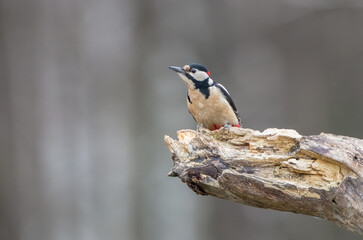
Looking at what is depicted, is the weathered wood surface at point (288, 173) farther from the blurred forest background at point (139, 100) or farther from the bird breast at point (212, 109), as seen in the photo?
the blurred forest background at point (139, 100)

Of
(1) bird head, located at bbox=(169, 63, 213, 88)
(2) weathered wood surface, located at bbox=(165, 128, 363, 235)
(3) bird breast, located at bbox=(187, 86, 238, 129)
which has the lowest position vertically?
(2) weathered wood surface, located at bbox=(165, 128, 363, 235)

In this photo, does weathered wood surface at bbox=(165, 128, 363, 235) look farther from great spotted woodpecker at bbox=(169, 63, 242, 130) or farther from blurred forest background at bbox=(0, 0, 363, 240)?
blurred forest background at bbox=(0, 0, 363, 240)

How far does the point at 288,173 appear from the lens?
252 cm

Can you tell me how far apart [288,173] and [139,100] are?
4851 millimetres

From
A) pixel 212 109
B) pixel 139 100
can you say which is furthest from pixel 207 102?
pixel 139 100

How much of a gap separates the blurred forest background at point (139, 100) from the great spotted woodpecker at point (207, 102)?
9.74 feet

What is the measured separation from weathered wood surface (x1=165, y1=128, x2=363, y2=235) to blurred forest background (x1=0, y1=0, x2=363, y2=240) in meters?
4.13

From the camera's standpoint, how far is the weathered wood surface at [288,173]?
7.87ft

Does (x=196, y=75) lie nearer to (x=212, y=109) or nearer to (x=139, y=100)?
(x=212, y=109)

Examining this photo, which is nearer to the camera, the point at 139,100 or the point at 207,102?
the point at 207,102

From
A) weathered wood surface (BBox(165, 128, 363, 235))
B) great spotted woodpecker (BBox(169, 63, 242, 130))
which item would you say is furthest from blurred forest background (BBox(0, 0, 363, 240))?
weathered wood surface (BBox(165, 128, 363, 235))

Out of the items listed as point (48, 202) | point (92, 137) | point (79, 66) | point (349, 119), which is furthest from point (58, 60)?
point (349, 119)

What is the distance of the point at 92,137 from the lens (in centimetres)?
698

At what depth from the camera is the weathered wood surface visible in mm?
2398
